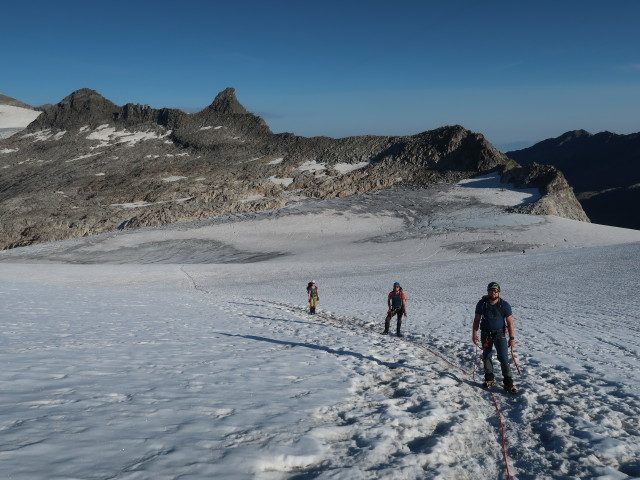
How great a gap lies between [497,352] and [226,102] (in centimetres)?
10368

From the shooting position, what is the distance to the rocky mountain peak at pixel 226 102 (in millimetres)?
102100

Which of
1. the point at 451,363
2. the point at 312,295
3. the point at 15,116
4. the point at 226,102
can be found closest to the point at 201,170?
the point at 226,102

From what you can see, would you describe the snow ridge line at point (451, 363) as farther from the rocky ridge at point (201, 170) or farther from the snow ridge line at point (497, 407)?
the rocky ridge at point (201, 170)

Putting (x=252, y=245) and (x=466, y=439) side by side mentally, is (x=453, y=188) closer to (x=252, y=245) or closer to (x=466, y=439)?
(x=252, y=245)

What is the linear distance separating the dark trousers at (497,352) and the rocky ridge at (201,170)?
54.1 m

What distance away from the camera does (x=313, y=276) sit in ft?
114

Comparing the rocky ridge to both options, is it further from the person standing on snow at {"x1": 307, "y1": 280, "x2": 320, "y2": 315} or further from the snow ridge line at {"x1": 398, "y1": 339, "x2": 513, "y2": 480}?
the snow ridge line at {"x1": 398, "y1": 339, "x2": 513, "y2": 480}

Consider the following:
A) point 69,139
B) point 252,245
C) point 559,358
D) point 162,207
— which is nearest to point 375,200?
point 252,245

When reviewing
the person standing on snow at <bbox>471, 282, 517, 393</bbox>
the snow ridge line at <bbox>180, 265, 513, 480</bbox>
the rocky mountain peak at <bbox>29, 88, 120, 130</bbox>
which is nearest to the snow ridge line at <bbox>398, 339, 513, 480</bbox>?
the snow ridge line at <bbox>180, 265, 513, 480</bbox>

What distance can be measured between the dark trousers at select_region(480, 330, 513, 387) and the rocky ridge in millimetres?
54123

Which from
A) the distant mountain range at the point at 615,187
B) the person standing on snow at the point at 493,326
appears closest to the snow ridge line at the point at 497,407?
the person standing on snow at the point at 493,326

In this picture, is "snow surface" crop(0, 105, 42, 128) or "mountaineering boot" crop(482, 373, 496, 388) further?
"snow surface" crop(0, 105, 42, 128)

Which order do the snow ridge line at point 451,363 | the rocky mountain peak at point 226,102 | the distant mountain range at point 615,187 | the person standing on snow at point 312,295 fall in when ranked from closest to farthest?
1. the snow ridge line at point 451,363
2. the person standing on snow at point 312,295
3. the rocky mountain peak at point 226,102
4. the distant mountain range at point 615,187

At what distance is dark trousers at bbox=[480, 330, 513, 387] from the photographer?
833 centimetres
